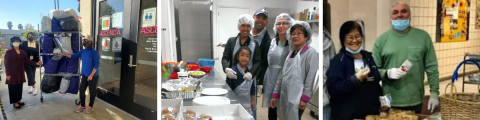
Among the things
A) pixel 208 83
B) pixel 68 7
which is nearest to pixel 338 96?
pixel 208 83

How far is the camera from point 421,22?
2334 mm

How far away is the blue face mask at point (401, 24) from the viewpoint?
7.73ft

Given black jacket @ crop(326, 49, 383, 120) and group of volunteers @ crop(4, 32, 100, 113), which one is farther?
black jacket @ crop(326, 49, 383, 120)

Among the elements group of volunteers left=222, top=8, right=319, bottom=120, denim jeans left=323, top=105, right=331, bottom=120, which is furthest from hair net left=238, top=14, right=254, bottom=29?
denim jeans left=323, top=105, right=331, bottom=120

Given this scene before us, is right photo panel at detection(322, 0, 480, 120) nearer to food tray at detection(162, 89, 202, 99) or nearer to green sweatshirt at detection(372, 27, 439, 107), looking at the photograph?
green sweatshirt at detection(372, 27, 439, 107)

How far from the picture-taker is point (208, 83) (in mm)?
2512

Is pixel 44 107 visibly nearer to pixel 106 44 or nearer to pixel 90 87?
pixel 90 87

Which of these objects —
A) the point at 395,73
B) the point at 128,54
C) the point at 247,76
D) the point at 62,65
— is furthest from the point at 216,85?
the point at 395,73

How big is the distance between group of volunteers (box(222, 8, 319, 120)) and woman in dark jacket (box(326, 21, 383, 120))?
23 centimetres

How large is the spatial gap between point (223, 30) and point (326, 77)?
96 cm

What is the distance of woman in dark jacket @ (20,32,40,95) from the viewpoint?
205 cm

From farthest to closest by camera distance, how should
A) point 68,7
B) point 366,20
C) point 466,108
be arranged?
point 366,20 → point 466,108 → point 68,7

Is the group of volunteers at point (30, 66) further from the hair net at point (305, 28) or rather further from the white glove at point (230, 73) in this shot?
the hair net at point (305, 28)

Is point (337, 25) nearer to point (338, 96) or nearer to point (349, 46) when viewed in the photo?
point (349, 46)
